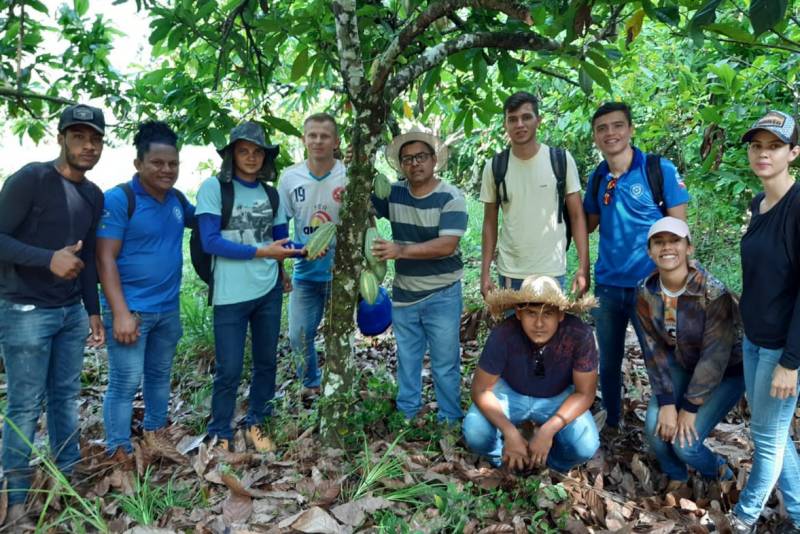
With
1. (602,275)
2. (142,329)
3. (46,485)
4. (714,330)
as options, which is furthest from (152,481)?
(714,330)

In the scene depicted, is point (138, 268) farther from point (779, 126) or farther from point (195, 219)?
point (779, 126)

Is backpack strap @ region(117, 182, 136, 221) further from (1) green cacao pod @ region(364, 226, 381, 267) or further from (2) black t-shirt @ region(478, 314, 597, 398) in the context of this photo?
(2) black t-shirt @ region(478, 314, 597, 398)

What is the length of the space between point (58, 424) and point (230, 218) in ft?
4.57

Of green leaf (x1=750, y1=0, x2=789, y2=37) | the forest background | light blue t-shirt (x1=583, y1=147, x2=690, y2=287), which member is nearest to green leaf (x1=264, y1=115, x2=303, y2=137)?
the forest background

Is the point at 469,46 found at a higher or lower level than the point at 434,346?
higher

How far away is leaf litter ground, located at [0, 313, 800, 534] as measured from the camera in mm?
2568

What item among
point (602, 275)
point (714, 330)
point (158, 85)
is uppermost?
point (158, 85)

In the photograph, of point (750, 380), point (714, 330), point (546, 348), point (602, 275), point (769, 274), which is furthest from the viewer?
point (602, 275)

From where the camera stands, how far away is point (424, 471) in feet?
9.66

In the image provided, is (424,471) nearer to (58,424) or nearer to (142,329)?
(142,329)

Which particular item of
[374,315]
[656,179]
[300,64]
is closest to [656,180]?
[656,179]

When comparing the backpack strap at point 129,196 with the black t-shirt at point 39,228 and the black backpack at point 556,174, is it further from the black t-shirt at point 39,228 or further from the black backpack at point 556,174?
the black backpack at point 556,174

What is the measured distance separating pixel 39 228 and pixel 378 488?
80.8 inches

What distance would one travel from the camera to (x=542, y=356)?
3.11 metres
